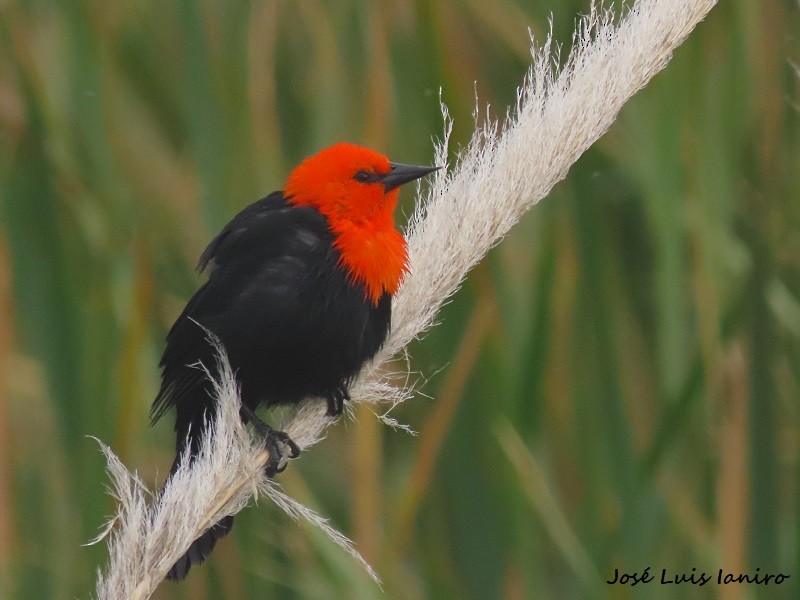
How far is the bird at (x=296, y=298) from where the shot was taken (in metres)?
1.76

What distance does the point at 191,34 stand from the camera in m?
1.66

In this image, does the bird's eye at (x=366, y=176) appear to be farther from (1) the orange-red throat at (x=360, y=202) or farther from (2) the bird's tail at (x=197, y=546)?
(2) the bird's tail at (x=197, y=546)

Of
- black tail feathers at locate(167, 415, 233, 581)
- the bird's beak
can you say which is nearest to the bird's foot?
black tail feathers at locate(167, 415, 233, 581)

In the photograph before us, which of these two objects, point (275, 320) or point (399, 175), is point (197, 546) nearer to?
point (275, 320)

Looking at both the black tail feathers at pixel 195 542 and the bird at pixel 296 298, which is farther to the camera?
the bird at pixel 296 298

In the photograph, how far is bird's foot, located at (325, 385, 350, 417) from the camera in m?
1.78

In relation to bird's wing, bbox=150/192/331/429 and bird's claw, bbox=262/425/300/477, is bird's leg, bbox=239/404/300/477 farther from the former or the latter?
bird's wing, bbox=150/192/331/429

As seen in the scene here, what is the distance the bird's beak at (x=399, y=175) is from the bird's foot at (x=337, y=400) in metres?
0.33

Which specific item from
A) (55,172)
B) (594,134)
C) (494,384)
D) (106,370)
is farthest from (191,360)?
(594,134)

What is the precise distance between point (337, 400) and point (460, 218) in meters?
0.46

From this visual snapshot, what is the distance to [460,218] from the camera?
1.50 meters

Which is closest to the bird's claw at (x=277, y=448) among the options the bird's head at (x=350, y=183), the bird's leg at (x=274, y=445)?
the bird's leg at (x=274, y=445)

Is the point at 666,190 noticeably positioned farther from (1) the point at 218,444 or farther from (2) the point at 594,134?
(1) the point at 218,444

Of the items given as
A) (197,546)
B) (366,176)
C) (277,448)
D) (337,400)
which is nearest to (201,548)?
(197,546)
